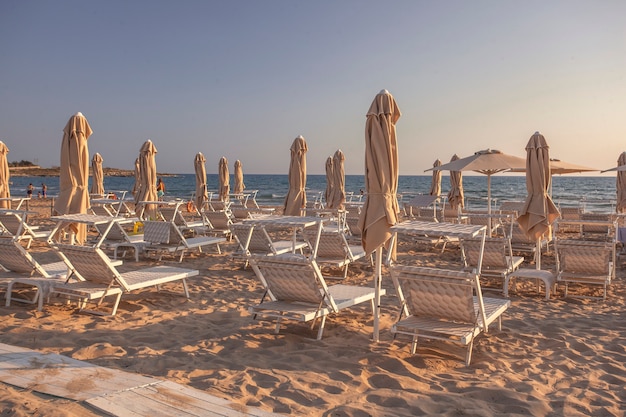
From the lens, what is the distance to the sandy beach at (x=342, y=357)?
3.31m

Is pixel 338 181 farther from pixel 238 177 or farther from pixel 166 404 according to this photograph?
pixel 166 404

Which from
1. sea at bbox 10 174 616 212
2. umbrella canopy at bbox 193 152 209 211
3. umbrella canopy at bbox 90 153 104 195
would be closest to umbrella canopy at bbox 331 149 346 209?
sea at bbox 10 174 616 212

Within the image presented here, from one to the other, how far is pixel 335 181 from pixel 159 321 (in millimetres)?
9917

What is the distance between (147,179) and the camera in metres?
12.2

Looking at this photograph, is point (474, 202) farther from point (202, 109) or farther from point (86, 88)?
point (86, 88)

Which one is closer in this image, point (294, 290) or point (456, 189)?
point (294, 290)

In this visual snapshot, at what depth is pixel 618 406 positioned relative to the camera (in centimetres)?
332

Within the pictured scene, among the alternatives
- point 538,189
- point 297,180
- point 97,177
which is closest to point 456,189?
point 297,180

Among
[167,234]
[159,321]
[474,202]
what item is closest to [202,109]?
[474,202]

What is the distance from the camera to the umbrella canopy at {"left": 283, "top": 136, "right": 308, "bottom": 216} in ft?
36.6

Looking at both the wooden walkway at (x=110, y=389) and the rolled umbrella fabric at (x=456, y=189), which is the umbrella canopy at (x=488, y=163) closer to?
the rolled umbrella fabric at (x=456, y=189)

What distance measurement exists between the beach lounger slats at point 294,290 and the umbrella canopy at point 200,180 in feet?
31.5

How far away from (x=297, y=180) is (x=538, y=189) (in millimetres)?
5287

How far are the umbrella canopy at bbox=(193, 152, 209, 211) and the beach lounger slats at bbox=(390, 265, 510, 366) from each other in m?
10.5
